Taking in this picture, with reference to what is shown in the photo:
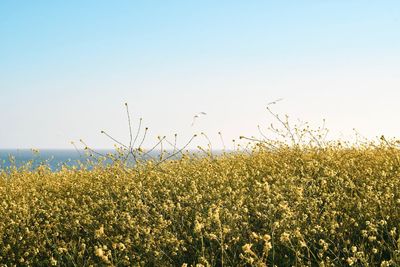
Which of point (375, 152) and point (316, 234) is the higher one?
point (375, 152)

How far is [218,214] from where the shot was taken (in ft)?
16.2

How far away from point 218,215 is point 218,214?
0.17m

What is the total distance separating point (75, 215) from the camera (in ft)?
21.9

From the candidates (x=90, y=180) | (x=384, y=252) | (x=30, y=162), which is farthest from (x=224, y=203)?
(x=30, y=162)

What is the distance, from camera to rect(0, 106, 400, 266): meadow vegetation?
5.01 m

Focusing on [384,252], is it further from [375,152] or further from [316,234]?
[375,152]

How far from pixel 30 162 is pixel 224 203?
23.1 ft

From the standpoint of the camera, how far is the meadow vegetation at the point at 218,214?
5.01 metres

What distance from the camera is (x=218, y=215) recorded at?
4762mm

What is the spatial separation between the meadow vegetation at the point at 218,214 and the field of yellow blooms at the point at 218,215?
0.06ft

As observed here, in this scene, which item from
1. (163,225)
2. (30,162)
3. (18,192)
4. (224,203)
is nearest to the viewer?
(163,225)

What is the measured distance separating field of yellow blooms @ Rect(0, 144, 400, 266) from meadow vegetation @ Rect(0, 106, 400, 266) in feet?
0.06

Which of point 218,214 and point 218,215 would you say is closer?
point 218,215

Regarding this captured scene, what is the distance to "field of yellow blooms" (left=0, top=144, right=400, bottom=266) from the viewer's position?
16.4 ft
